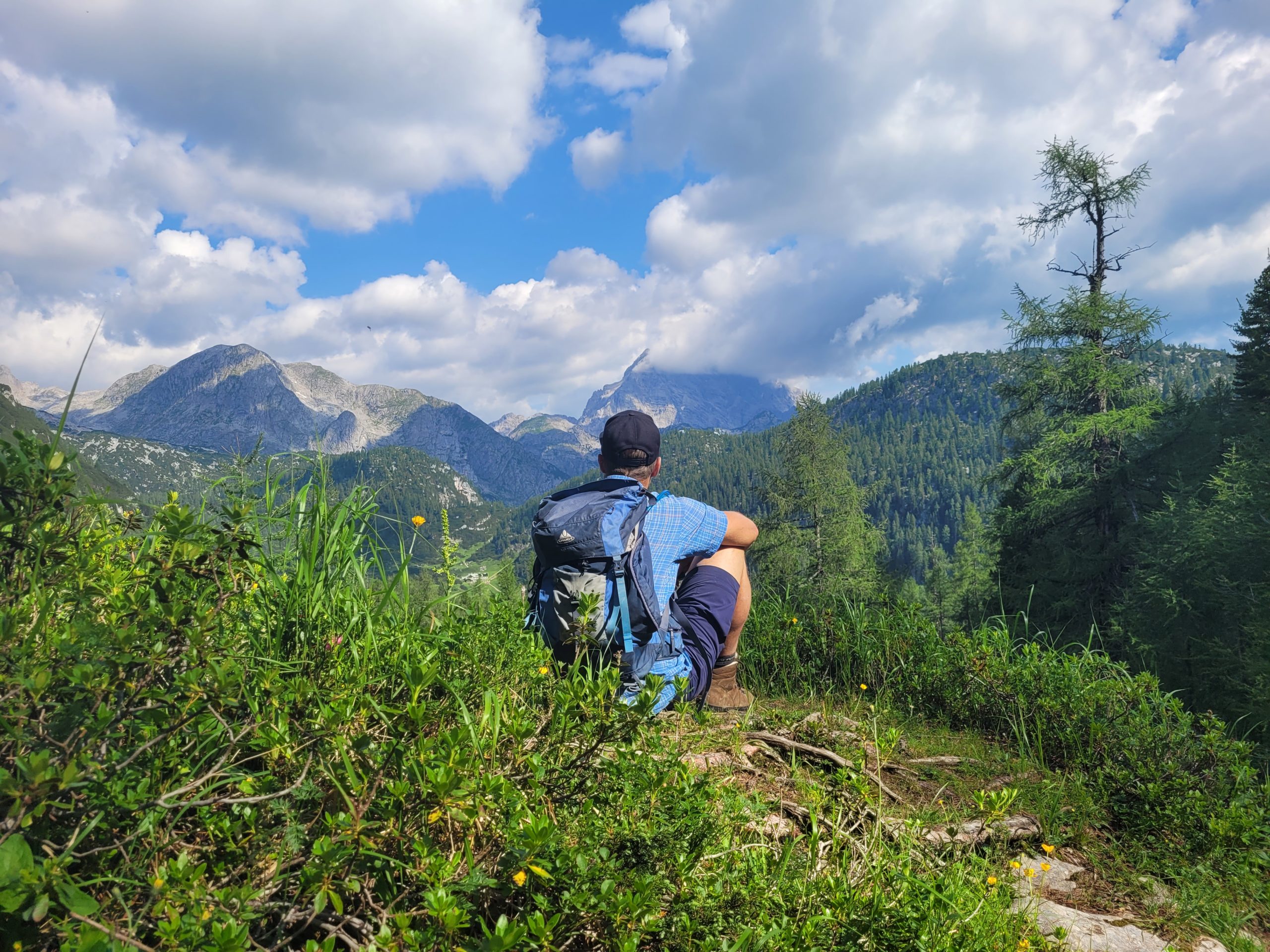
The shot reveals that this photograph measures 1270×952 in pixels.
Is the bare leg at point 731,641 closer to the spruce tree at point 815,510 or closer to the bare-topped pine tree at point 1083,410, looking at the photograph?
the bare-topped pine tree at point 1083,410

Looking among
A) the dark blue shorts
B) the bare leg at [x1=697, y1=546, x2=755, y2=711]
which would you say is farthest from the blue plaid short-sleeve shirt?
the bare leg at [x1=697, y1=546, x2=755, y2=711]

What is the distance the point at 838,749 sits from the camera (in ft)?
10.4

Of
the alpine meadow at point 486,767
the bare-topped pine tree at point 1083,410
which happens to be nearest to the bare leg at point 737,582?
the alpine meadow at point 486,767

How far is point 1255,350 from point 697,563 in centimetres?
3466

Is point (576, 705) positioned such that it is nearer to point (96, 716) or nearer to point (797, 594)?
point (96, 716)

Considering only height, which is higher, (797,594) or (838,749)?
(797,594)

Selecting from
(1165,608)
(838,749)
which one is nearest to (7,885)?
(838,749)

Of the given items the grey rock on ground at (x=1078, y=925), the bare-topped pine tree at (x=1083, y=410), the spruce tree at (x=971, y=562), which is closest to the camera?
the grey rock on ground at (x=1078, y=925)

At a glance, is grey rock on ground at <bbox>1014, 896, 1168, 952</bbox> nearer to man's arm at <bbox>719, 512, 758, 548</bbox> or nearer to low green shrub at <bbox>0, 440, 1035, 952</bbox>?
low green shrub at <bbox>0, 440, 1035, 952</bbox>

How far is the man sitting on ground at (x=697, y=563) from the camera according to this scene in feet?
11.7

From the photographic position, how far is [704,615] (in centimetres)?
373

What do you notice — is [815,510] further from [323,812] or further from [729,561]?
[323,812]

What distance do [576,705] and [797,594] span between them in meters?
4.01

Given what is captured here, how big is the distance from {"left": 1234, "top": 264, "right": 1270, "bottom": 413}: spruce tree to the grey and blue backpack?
1228 inches
